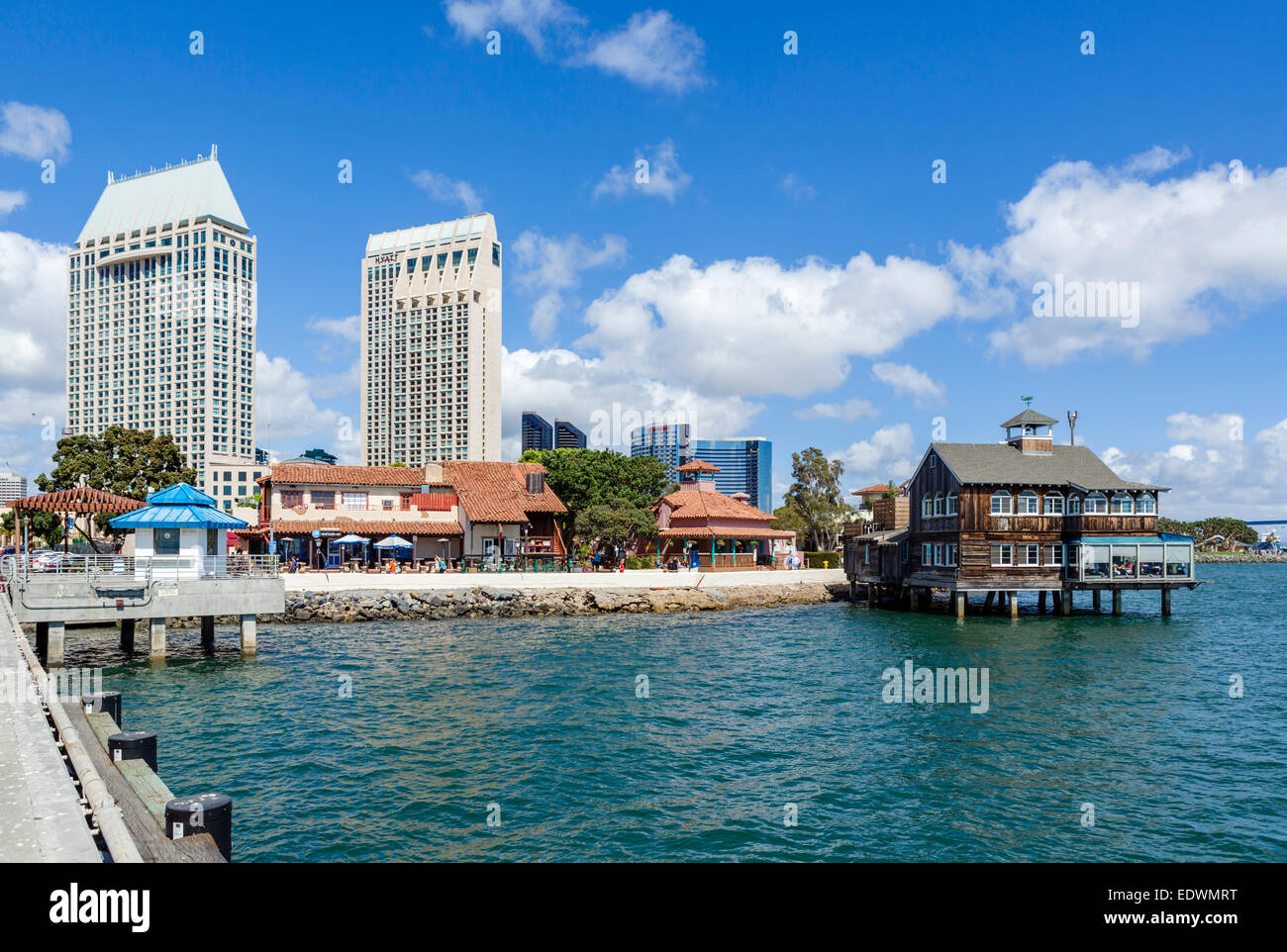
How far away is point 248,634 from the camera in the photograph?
111ft

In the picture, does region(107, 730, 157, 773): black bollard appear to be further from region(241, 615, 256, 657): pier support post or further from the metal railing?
region(241, 615, 256, 657): pier support post

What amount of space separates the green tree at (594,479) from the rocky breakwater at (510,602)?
48.5 ft

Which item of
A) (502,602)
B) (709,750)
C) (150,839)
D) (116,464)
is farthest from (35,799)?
(116,464)

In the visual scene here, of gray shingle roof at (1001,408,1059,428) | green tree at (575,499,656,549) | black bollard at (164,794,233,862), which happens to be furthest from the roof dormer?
black bollard at (164,794,233,862)

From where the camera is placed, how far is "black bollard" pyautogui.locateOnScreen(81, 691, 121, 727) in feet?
55.5

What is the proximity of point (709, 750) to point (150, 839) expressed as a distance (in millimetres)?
12838

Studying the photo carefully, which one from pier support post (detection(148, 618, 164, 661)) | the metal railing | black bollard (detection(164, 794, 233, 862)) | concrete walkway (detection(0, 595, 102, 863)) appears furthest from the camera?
pier support post (detection(148, 618, 164, 661))

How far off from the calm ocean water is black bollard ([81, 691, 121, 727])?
5.57ft
